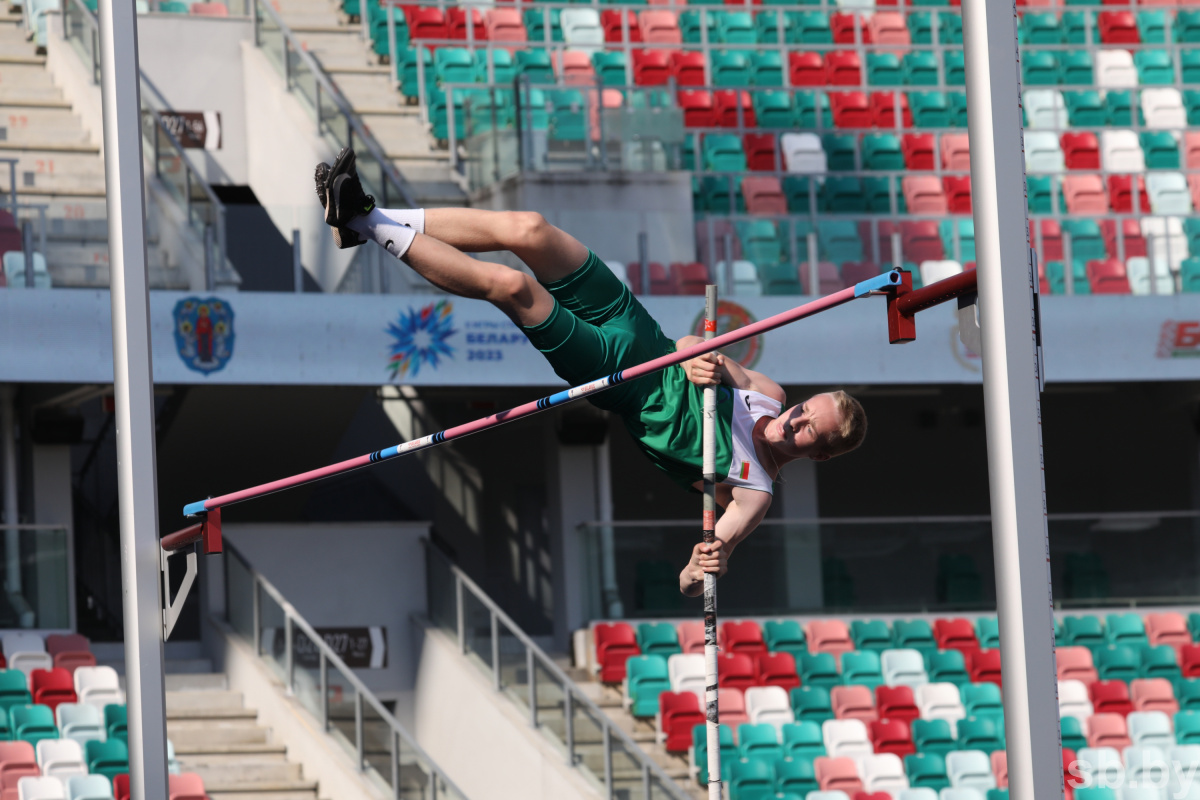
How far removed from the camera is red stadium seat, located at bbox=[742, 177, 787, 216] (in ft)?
51.3

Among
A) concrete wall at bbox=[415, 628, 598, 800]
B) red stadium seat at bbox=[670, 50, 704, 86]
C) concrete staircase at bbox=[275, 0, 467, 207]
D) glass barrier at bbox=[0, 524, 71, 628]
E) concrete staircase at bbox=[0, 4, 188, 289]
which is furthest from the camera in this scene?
red stadium seat at bbox=[670, 50, 704, 86]

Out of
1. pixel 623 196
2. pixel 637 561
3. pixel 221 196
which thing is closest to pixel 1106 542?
pixel 637 561

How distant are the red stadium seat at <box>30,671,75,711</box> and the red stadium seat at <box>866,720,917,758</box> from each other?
496 centimetres

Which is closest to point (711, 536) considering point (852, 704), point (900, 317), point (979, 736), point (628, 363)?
point (628, 363)

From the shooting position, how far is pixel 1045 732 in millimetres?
4445

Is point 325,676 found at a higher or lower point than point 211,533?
lower

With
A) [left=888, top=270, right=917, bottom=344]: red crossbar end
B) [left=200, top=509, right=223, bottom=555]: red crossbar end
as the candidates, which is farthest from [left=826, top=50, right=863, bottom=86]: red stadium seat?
[left=888, top=270, right=917, bottom=344]: red crossbar end

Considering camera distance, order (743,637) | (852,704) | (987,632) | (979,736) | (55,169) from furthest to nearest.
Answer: (55,169)
(987,632)
(743,637)
(852,704)
(979,736)

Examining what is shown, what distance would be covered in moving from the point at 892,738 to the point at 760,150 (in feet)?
20.6

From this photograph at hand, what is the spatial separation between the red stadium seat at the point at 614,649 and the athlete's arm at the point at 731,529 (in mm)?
7093

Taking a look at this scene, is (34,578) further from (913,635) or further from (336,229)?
(336,229)

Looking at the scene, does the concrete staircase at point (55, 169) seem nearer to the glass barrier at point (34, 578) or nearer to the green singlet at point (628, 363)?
the glass barrier at point (34, 578)

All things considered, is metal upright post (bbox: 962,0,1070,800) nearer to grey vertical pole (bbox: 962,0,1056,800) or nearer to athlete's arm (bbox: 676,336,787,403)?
grey vertical pole (bbox: 962,0,1056,800)

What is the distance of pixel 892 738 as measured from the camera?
39.0 feet
